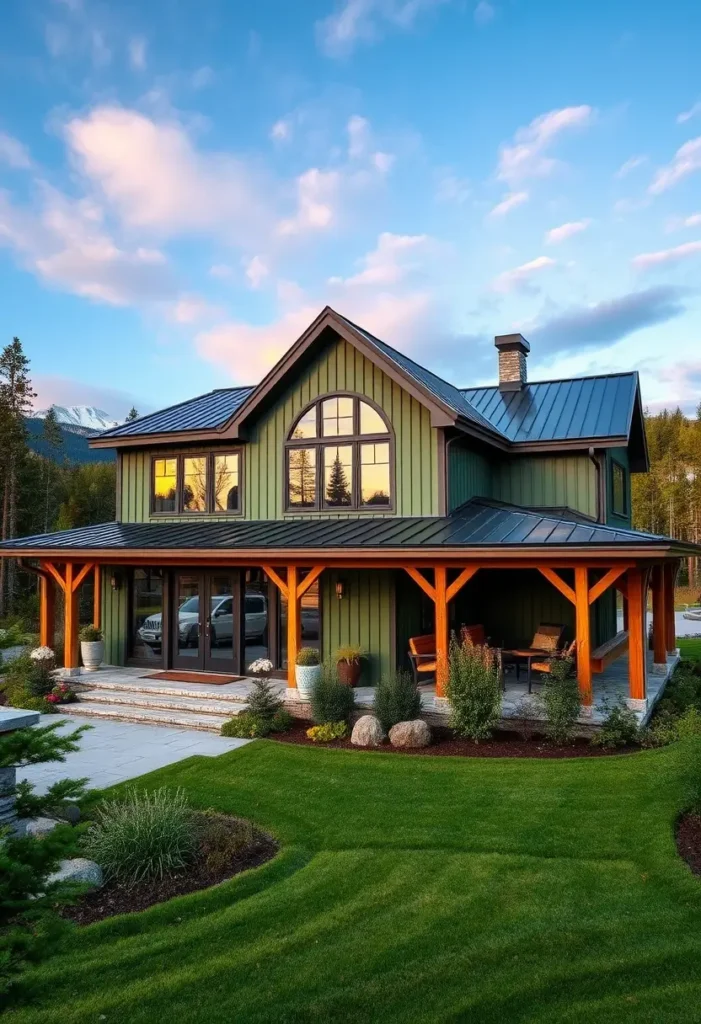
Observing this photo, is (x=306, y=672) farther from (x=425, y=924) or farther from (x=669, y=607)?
(x=669, y=607)

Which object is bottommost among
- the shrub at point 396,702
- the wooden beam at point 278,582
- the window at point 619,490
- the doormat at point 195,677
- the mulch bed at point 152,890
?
the mulch bed at point 152,890

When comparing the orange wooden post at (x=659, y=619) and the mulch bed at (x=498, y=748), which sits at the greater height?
the orange wooden post at (x=659, y=619)

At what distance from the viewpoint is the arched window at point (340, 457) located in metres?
13.2

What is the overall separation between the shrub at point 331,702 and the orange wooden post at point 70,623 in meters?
5.90

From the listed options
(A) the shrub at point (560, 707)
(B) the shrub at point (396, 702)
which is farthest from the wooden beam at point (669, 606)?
(B) the shrub at point (396, 702)

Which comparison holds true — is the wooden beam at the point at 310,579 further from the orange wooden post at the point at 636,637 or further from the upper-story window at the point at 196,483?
the orange wooden post at the point at 636,637

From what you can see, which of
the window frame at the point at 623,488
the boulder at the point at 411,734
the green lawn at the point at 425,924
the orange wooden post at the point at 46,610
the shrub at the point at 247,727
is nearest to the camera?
the green lawn at the point at 425,924

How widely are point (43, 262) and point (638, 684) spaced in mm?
15885

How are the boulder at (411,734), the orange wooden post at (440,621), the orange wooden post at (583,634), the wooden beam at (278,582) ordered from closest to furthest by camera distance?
the boulder at (411,734), the orange wooden post at (583,634), the orange wooden post at (440,621), the wooden beam at (278,582)

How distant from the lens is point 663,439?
5184 cm

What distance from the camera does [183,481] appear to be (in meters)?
15.4

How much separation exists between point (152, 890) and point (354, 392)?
31.3ft

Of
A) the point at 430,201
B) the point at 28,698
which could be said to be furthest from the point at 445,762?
the point at 430,201

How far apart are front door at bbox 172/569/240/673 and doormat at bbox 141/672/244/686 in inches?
11.7
